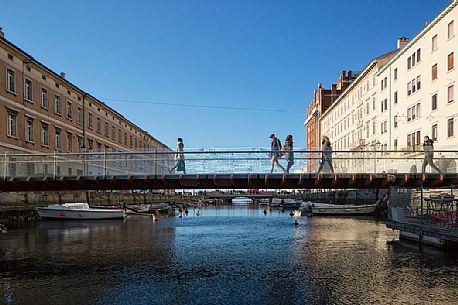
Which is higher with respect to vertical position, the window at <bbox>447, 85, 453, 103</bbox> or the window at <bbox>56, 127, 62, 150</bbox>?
the window at <bbox>447, 85, 453, 103</bbox>

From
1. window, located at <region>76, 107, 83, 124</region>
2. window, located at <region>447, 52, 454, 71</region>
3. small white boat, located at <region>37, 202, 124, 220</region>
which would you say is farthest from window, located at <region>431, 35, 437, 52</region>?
window, located at <region>76, 107, 83, 124</region>

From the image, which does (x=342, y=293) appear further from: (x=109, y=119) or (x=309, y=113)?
(x=309, y=113)

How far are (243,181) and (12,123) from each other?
1094 inches

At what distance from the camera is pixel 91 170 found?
84.5 feet

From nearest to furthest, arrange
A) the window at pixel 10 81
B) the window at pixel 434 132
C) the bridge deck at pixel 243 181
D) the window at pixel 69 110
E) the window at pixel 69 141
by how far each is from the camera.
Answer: the bridge deck at pixel 243 181 < the window at pixel 10 81 < the window at pixel 434 132 < the window at pixel 69 141 < the window at pixel 69 110

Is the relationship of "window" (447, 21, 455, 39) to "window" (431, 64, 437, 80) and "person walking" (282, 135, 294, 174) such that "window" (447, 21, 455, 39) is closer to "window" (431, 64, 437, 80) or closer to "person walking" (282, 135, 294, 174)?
"window" (431, 64, 437, 80)

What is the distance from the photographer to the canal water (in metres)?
15.1

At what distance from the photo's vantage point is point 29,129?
147ft

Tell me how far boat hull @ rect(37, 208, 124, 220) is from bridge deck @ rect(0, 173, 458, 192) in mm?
21490

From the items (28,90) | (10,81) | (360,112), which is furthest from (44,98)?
(360,112)

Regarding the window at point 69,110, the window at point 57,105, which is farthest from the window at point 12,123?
the window at point 69,110

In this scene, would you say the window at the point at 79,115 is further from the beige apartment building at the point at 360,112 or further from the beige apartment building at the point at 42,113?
the beige apartment building at the point at 360,112

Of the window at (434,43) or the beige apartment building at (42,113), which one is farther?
the window at (434,43)

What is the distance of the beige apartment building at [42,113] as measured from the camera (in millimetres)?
40125
